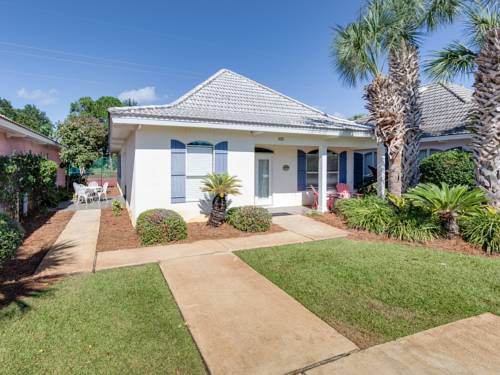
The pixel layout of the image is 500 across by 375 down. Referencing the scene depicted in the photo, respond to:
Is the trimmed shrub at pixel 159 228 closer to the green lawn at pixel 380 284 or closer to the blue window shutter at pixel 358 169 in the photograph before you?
the green lawn at pixel 380 284

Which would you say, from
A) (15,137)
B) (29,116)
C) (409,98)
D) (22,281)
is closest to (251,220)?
(22,281)

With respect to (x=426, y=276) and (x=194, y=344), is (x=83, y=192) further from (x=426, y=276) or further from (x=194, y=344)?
(x=426, y=276)

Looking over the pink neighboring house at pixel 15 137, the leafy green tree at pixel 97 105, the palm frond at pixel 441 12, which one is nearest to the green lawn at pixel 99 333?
the pink neighboring house at pixel 15 137

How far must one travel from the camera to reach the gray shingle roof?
30.7 feet

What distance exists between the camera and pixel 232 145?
32.6 feet

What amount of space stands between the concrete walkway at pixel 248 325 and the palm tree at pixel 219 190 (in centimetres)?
350

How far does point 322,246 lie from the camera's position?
7148 mm

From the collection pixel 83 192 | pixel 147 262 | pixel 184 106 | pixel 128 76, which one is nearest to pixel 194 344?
pixel 147 262

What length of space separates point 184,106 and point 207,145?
6.77 ft

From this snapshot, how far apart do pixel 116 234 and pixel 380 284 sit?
6.97m

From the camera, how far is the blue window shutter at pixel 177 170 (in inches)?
356

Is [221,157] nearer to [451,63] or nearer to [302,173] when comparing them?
[302,173]

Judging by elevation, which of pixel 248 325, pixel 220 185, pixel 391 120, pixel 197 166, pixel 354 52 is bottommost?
pixel 248 325

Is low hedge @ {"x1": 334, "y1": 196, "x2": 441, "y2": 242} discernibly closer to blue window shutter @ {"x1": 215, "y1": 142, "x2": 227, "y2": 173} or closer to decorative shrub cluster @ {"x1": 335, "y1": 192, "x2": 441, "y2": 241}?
decorative shrub cluster @ {"x1": 335, "y1": 192, "x2": 441, "y2": 241}
